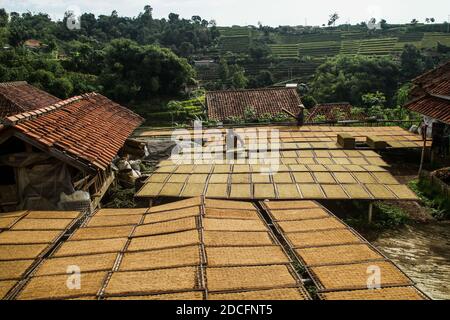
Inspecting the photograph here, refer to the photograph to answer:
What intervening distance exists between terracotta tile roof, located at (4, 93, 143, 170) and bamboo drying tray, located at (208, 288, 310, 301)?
18.5 feet

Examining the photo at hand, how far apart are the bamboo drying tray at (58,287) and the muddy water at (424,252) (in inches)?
212

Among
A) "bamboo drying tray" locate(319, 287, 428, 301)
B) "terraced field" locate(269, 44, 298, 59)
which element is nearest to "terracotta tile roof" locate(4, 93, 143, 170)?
"bamboo drying tray" locate(319, 287, 428, 301)

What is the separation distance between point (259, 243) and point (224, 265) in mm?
1060

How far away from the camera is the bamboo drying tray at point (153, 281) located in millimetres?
4711

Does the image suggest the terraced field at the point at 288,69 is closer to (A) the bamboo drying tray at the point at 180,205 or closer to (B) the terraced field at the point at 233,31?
(B) the terraced field at the point at 233,31

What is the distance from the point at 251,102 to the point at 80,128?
63.2ft

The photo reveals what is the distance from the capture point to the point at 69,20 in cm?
7956

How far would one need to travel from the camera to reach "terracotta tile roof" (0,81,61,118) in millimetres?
18453

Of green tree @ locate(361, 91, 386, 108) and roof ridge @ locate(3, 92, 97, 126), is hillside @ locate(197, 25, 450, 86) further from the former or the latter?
roof ridge @ locate(3, 92, 97, 126)

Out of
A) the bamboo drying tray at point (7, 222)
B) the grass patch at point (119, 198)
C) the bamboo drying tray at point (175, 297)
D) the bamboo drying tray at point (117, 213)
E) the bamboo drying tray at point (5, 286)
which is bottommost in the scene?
the grass patch at point (119, 198)

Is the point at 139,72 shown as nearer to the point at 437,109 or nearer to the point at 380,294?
the point at 437,109

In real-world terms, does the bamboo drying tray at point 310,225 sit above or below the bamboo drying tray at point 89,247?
below

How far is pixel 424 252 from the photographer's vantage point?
8.21 metres

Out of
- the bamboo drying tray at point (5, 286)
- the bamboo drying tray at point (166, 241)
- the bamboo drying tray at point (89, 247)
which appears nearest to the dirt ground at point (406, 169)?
the bamboo drying tray at point (166, 241)
